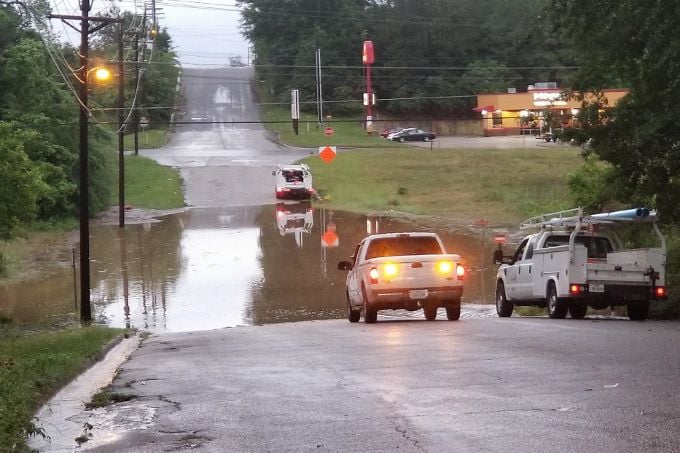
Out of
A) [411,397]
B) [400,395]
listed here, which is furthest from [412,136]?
[411,397]

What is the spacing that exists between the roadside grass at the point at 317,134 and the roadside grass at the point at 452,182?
9953mm

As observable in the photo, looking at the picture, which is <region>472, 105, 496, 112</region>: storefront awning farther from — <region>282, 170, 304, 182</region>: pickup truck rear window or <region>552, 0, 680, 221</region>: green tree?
<region>552, 0, 680, 221</region>: green tree

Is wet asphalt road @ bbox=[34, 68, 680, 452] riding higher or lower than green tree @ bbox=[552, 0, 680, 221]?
lower

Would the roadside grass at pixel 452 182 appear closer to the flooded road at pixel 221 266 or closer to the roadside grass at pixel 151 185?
the flooded road at pixel 221 266

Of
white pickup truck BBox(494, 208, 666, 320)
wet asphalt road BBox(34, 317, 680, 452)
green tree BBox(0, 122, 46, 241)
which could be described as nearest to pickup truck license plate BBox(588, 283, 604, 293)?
white pickup truck BBox(494, 208, 666, 320)

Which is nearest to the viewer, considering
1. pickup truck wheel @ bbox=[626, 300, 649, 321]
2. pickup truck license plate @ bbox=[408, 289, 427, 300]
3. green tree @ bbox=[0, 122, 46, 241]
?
pickup truck license plate @ bbox=[408, 289, 427, 300]

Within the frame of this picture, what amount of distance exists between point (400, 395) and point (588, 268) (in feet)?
35.8

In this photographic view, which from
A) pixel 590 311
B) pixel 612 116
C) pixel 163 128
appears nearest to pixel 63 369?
pixel 612 116

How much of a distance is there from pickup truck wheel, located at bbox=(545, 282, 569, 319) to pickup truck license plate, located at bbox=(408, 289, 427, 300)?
269 centimetres

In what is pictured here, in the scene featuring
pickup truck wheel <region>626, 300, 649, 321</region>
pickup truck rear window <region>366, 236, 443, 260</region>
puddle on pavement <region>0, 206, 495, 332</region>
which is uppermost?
pickup truck rear window <region>366, 236, 443, 260</region>

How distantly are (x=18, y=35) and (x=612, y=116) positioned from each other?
4279 centimetres

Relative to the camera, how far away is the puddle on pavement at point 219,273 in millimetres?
29953

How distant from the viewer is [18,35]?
187 feet

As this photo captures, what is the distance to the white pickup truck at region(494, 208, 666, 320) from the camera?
2042 cm
